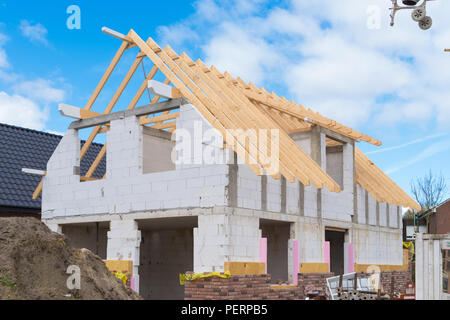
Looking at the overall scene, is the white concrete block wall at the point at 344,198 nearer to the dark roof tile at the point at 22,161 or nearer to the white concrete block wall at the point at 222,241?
the white concrete block wall at the point at 222,241

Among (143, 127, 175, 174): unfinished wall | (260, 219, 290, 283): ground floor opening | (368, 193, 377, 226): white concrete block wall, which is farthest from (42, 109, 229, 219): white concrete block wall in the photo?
(368, 193, 377, 226): white concrete block wall

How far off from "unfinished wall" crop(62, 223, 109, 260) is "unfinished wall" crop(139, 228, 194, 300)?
214 cm

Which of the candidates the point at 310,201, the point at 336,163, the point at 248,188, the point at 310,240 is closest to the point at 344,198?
the point at 336,163

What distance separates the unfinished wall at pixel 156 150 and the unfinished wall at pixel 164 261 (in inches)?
135

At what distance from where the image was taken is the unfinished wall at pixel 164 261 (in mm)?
24031

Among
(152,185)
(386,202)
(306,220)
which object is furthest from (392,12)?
(386,202)

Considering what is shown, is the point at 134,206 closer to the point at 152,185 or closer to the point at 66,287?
the point at 152,185

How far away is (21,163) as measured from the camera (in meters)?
26.1

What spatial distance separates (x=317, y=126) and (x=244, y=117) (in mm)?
4019

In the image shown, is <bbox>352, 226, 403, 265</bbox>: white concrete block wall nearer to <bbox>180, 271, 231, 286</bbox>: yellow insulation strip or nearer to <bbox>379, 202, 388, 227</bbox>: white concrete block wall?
<bbox>379, 202, 388, 227</bbox>: white concrete block wall

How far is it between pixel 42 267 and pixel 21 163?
15575mm

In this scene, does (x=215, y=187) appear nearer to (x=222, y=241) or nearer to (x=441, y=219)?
(x=222, y=241)
